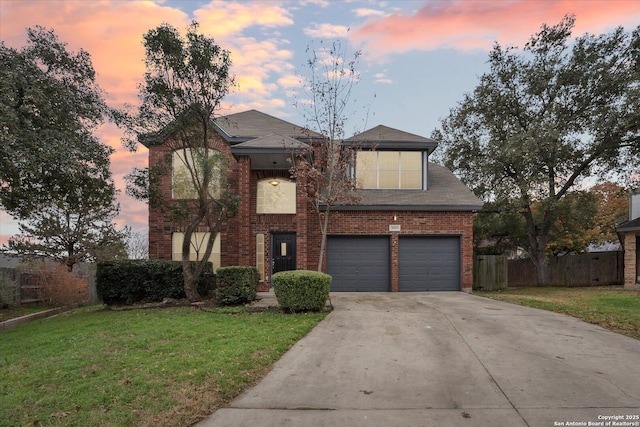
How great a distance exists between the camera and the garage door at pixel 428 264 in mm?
15695

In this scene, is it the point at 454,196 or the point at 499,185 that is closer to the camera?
the point at 454,196

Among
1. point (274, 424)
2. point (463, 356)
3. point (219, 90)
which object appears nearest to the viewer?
point (274, 424)

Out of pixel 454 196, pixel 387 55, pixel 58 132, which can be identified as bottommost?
pixel 454 196

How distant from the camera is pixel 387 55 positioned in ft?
45.9

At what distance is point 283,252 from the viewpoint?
15.2 meters

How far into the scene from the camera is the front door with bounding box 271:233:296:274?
598 inches

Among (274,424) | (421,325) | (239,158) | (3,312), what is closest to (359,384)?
(274,424)

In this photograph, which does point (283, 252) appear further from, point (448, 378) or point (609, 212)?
point (609, 212)

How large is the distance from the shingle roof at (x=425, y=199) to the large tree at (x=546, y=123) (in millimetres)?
3645

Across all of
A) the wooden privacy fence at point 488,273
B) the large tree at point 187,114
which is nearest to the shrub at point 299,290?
the large tree at point 187,114

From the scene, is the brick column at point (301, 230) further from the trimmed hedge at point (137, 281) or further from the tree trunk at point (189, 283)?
the trimmed hedge at point (137, 281)

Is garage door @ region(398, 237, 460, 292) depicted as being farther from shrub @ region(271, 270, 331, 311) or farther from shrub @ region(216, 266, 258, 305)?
shrub @ region(216, 266, 258, 305)

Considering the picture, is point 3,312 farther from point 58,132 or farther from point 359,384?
point 359,384

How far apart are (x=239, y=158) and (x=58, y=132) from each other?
567 centimetres
